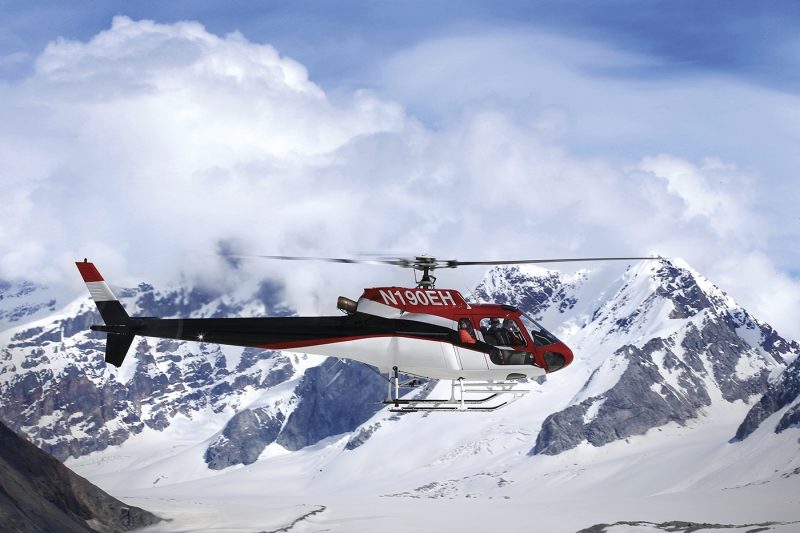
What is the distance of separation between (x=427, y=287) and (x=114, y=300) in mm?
19847

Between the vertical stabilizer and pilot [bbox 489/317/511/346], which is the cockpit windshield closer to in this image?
pilot [bbox 489/317/511/346]

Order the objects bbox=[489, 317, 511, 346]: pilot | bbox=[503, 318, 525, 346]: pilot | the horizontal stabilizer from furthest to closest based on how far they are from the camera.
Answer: the horizontal stabilizer
bbox=[503, 318, 525, 346]: pilot
bbox=[489, 317, 511, 346]: pilot

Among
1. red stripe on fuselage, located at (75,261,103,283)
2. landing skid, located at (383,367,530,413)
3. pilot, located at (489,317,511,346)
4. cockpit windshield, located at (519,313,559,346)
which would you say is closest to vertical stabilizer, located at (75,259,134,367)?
red stripe on fuselage, located at (75,261,103,283)

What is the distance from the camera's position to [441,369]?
74438 millimetres

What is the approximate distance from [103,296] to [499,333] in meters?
24.9

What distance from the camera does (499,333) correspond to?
247 ft

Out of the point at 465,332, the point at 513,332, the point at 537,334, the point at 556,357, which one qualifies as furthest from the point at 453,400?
the point at 556,357

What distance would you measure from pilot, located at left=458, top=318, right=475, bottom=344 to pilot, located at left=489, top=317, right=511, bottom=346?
146 cm

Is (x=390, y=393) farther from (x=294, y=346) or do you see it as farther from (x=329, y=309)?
(x=329, y=309)

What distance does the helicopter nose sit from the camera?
76.1 m

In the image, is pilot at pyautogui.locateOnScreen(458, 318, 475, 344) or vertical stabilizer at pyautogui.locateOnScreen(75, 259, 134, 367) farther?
vertical stabilizer at pyautogui.locateOnScreen(75, 259, 134, 367)

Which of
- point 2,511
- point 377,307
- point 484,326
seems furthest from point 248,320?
point 2,511

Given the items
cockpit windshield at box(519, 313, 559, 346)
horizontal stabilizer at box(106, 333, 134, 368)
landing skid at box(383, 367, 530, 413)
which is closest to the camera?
landing skid at box(383, 367, 530, 413)

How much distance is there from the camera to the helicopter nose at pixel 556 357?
76.1 metres
